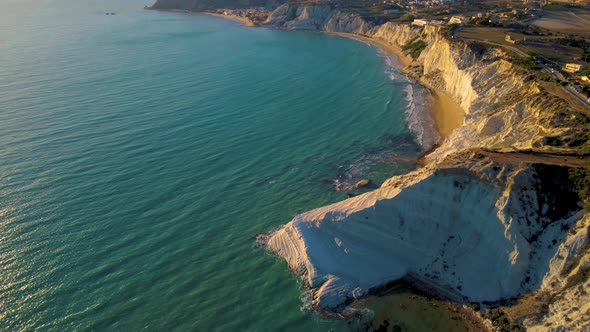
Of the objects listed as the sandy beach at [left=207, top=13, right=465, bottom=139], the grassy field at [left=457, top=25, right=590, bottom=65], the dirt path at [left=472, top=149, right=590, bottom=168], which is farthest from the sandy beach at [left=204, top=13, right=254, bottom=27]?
the dirt path at [left=472, top=149, right=590, bottom=168]

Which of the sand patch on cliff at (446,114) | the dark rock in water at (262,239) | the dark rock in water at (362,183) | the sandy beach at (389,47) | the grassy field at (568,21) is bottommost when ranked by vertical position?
the dark rock in water at (262,239)

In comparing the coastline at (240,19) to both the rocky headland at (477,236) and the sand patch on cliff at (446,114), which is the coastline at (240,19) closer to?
the sand patch on cliff at (446,114)

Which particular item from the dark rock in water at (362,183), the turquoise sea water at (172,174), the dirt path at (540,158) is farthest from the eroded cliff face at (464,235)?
the dark rock in water at (362,183)

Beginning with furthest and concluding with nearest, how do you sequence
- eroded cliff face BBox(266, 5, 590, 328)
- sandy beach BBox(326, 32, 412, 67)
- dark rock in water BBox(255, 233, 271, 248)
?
sandy beach BBox(326, 32, 412, 67), dark rock in water BBox(255, 233, 271, 248), eroded cliff face BBox(266, 5, 590, 328)

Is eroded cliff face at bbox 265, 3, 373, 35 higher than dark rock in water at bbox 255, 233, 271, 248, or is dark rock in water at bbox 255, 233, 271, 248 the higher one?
eroded cliff face at bbox 265, 3, 373, 35

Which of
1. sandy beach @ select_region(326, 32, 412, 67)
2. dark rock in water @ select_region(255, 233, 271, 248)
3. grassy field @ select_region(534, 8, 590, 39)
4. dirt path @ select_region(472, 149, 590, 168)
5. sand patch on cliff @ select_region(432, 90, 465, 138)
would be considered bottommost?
dark rock in water @ select_region(255, 233, 271, 248)

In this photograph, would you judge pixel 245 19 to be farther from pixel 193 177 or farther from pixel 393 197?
pixel 393 197

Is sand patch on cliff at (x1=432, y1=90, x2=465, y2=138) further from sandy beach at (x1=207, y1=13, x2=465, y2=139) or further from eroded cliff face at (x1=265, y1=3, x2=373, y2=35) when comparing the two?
eroded cliff face at (x1=265, y1=3, x2=373, y2=35)
